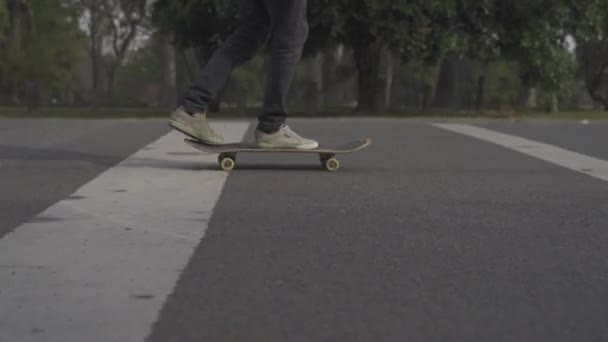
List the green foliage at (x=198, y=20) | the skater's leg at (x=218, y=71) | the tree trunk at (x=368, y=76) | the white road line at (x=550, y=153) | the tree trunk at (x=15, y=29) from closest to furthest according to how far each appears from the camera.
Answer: the skater's leg at (x=218, y=71)
the white road line at (x=550, y=153)
the green foliage at (x=198, y=20)
the tree trunk at (x=368, y=76)
the tree trunk at (x=15, y=29)

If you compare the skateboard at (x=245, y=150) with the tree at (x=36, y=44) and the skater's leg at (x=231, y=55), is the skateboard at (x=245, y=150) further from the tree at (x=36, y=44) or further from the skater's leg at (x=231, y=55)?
the tree at (x=36, y=44)

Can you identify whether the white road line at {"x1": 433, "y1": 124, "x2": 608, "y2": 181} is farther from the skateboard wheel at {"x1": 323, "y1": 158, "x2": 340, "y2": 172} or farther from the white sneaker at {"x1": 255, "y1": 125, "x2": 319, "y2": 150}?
the white sneaker at {"x1": 255, "y1": 125, "x2": 319, "y2": 150}

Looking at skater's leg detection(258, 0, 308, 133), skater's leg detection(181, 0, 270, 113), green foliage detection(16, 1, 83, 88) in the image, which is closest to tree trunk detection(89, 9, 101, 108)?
green foliage detection(16, 1, 83, 88)

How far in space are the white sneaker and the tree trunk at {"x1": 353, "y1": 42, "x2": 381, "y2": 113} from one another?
22.5m

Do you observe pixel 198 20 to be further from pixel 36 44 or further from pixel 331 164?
pixel 331 164

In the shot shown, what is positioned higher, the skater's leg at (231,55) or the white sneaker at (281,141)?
the skater's leg at (231,55)

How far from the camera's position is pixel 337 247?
4.44 meters

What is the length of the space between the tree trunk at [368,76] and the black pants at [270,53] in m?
22.4

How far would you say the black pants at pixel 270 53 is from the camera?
7.08 m

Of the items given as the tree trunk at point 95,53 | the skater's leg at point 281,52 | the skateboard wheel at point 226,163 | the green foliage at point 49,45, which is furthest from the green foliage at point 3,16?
the skateboard wheel at point 226,163

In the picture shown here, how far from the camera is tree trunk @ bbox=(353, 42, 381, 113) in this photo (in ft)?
98.1

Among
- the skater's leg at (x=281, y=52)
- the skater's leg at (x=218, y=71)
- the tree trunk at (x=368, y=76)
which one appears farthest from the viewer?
the tree trunk at (x=368, y=76)

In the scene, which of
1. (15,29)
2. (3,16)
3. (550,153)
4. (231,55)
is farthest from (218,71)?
(15,29)

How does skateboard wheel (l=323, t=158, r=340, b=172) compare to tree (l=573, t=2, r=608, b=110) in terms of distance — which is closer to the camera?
skateboard wheel (l=323, t=158, r=340, b=172)
